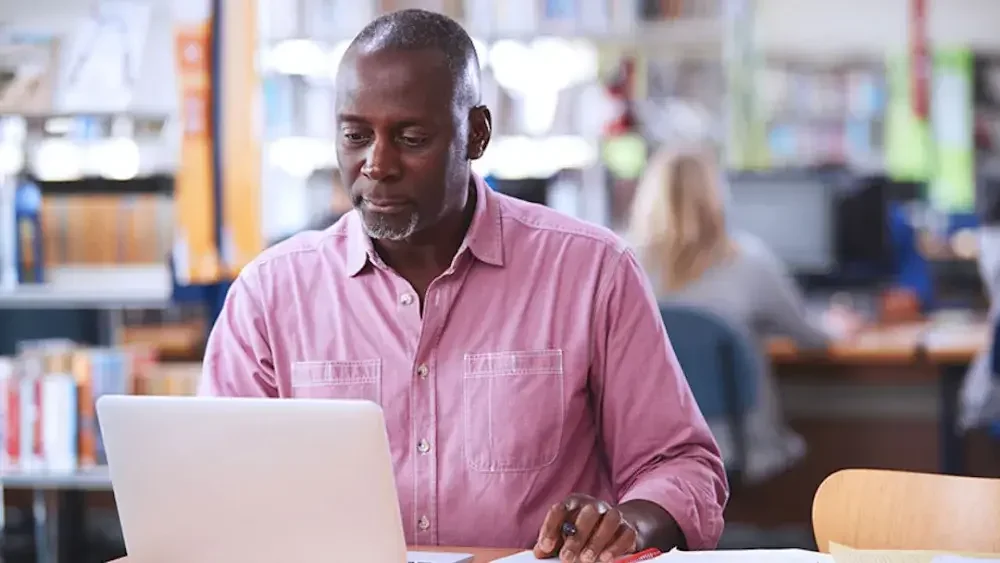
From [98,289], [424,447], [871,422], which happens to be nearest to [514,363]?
[424,447]

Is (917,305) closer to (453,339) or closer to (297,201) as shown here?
(297,201)

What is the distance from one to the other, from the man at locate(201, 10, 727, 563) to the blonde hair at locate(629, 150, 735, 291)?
7.24 ft

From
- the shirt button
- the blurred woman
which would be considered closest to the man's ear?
the shirt button

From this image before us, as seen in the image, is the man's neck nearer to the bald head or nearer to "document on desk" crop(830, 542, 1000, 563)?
the bald head

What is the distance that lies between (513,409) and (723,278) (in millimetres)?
2354

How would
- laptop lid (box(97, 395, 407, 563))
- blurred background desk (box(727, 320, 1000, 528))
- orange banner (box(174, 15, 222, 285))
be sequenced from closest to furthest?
1. laptop lid (box(97, 395, 407, 563))
2. orange banner (box(174, 15, 222, 285))
3. blurred background desk (box(727, 320, 1000, 528))

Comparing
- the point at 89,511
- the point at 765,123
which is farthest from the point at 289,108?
the point at 765,123

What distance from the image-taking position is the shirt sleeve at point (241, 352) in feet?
5.95

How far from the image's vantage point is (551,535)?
56.7 inches

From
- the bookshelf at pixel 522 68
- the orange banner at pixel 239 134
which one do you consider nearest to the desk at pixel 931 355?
the bookshelf at pixel 522 68

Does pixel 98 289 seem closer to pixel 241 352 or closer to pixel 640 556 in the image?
pixel 241 352

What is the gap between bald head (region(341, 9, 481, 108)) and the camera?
1.70 m

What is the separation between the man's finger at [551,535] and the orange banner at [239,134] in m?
2.28

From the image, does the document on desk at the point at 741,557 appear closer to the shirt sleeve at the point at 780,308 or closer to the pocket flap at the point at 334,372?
the pocket flap at the point at 334,372
